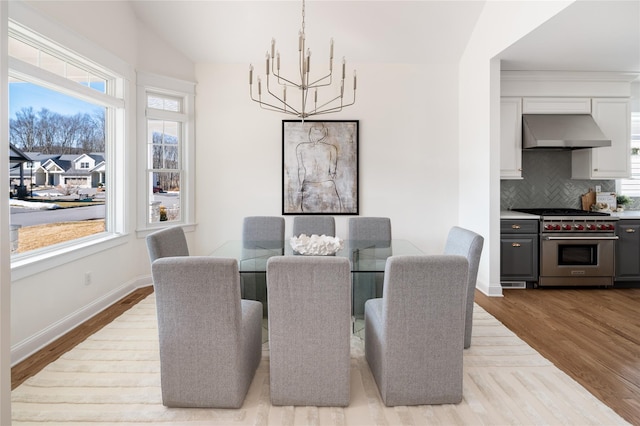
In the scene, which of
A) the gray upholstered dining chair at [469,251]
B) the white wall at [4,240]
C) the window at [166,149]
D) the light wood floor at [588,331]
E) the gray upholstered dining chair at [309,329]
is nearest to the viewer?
the white wall at [4,240]

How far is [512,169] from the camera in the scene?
4.57 m

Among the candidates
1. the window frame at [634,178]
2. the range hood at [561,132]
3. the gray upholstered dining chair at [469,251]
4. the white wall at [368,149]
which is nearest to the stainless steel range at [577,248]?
the range hood at [561,132]

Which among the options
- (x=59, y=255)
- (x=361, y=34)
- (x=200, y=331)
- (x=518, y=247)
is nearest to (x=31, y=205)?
(x=59, y=255)

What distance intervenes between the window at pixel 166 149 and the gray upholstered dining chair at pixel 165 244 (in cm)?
194

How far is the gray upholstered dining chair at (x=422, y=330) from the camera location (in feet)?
6.24

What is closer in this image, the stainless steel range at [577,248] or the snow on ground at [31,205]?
the snow on ground at [31,205]

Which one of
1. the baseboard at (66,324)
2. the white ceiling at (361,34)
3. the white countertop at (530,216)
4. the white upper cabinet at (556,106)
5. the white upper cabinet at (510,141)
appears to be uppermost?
the white ceiling at (361,34)

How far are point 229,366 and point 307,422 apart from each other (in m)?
0.48

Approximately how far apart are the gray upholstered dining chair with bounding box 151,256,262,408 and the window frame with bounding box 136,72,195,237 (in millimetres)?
2787

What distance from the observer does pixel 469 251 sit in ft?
8.07

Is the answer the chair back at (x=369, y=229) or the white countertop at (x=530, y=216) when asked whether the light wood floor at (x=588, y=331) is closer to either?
the white countertop at (x=530, y=216)

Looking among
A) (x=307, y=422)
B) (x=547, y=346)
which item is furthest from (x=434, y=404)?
(x=547, y=346)

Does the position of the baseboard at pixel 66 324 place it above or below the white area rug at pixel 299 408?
above

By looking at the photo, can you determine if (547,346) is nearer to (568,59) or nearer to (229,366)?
(229,366)
